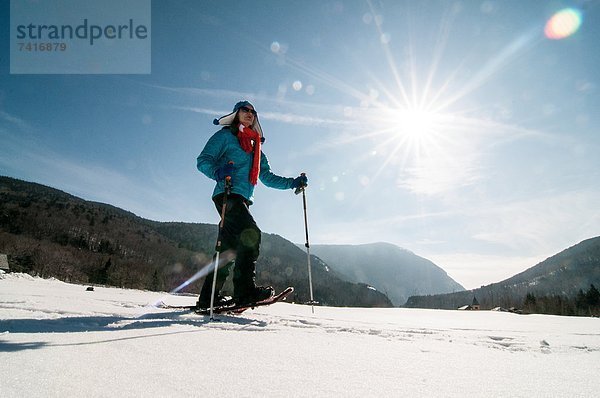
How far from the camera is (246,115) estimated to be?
529 centimetres

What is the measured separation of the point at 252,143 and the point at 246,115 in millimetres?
492

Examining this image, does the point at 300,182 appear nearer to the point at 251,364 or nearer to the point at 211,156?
the point at 211,156

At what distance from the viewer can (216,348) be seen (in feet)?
5.87

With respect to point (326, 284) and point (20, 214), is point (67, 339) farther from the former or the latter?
point (326, 284)

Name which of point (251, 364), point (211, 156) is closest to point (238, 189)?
point (211, 156)

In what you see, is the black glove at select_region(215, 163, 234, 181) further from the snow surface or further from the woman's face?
the snow surface

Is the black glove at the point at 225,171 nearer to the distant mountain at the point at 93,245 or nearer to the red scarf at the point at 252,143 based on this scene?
the red scarf at the point at 252,143

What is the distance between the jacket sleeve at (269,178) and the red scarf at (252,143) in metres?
0.64

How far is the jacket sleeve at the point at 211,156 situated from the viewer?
188 inches

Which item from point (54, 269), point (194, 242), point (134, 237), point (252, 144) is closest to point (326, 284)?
point (194, 242)

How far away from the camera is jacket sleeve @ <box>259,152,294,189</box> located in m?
5.89

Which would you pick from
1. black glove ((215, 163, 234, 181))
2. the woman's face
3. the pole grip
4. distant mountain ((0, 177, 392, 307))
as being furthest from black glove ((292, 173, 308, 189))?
distant mountain ((0, 177, 392, 307))

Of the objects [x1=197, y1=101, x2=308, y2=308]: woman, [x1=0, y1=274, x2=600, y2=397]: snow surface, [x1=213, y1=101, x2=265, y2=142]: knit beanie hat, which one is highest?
[x1=213, y1=101, x2=265, y2=142]: knit beanie hat

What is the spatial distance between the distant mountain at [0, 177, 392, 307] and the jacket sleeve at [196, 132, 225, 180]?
90.3m
